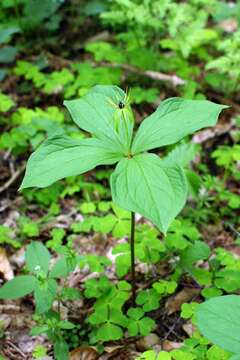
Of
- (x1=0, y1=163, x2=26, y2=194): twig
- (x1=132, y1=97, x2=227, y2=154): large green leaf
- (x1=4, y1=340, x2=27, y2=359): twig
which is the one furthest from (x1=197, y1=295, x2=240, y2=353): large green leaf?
(x1=0, y1=163, x2=26, y2=194): twig

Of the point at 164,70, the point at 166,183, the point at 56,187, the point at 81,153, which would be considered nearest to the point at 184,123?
the point at 166,183

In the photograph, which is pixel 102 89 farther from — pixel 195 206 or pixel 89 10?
pixel 89 10

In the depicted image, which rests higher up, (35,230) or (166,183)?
(166,183)

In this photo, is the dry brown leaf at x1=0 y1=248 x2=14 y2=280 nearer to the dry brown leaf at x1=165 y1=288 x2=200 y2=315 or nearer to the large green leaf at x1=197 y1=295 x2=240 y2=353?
the dry brown leaf at x1=165 y1=288 x2=200 y2=315

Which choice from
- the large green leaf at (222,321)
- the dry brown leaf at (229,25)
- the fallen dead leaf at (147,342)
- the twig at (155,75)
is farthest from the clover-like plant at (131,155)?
the dry brown leaf at (229,25)

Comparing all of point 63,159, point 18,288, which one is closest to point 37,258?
point 18,288

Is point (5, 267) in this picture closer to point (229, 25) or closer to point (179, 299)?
point (179, 299)
